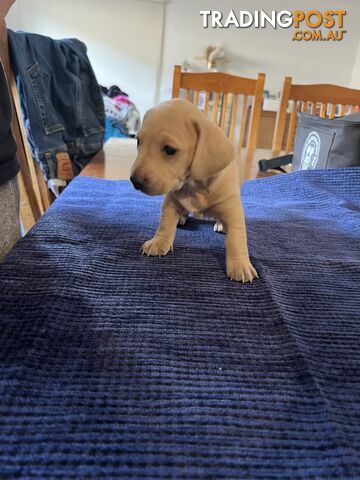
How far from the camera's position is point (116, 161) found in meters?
1.33

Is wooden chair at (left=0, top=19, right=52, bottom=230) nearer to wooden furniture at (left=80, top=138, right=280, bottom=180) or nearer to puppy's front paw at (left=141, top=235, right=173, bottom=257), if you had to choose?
wooden furniture at (left=80, top=138, right=280, bottom=180)

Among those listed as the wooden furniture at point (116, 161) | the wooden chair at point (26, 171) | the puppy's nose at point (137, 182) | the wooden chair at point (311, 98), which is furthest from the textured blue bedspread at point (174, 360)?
the wooden chair at point (311, 98)

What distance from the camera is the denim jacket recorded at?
115 centimetres

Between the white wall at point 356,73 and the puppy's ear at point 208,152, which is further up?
the white wall at point 356,73

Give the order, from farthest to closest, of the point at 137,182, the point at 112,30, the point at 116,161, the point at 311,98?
the point at 112,30 → the point at 311,98 → the point at 116,161 → the point at 137,182

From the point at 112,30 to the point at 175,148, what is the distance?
4.54 m

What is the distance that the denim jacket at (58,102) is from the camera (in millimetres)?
1148

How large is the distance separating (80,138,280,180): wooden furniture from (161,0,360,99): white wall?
3.32 meters

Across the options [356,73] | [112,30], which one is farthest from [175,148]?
[356,73]

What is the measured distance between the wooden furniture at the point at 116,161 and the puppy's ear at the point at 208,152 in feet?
1.84

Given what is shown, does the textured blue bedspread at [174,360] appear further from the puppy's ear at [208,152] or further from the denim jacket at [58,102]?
the denim jacket at [58,102]

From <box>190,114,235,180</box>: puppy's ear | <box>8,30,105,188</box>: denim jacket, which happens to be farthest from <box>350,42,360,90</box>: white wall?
<box>190,114,235,180</box>: puppy's ear

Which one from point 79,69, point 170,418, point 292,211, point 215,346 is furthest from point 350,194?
point 79,69

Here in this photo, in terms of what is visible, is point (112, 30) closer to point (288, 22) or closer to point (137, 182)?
point (288, 22)
